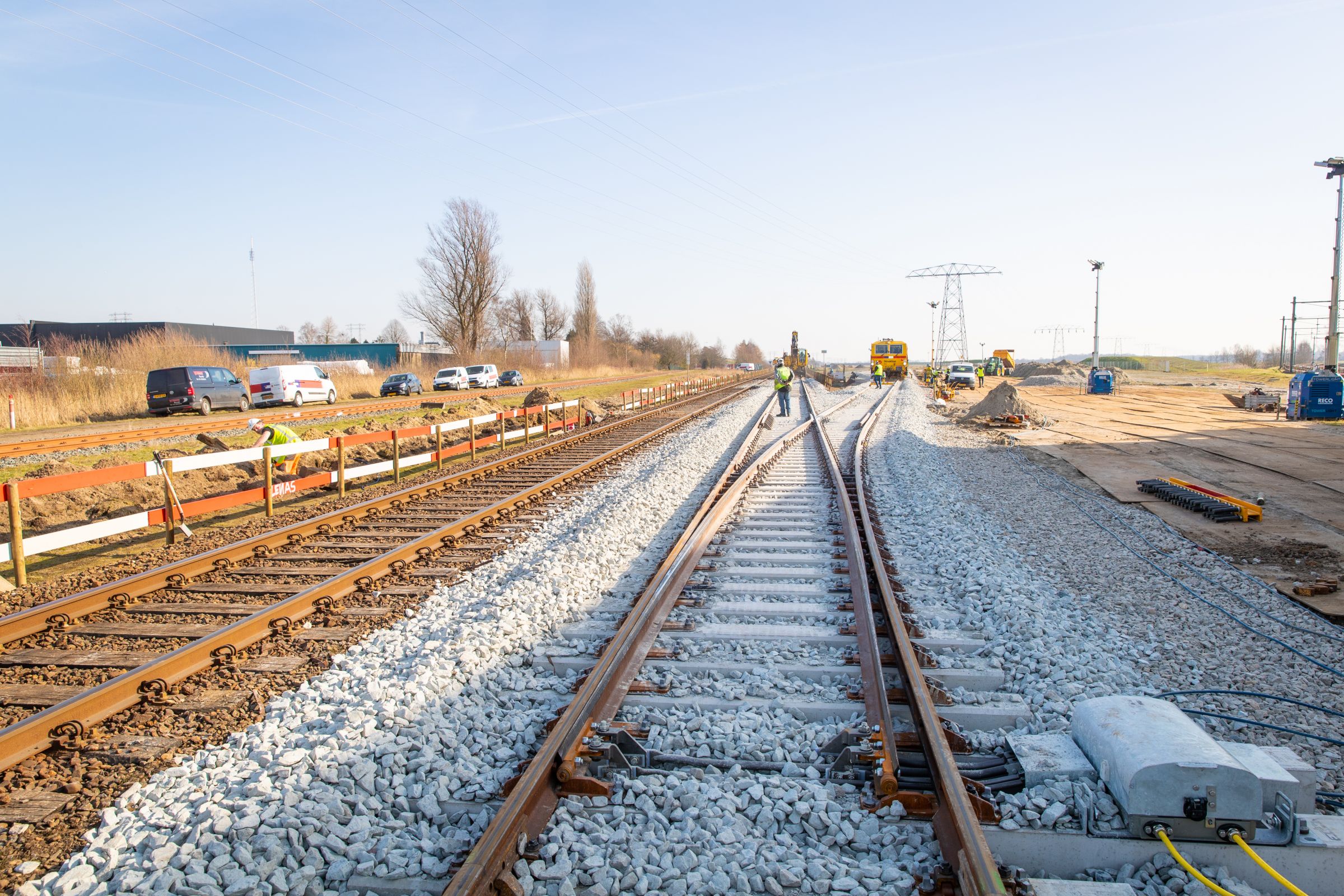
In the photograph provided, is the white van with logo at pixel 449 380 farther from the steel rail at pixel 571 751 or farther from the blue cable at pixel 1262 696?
the blue cable at pixel 1262 696

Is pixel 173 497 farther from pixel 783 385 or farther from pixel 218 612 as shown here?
pixel 783 385

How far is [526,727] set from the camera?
4.34 metres

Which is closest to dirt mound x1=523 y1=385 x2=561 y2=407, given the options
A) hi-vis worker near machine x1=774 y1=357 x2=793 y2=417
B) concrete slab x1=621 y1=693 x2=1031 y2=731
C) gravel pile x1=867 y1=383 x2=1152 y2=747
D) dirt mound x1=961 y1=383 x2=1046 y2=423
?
hi-vis worker near machine x1=774 y1=357 x2=793 y2=417

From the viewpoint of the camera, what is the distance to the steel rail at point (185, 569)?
5.98 metres

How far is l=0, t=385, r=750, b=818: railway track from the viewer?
470 centimetres

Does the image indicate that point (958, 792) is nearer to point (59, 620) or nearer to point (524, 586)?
point (524, 586)

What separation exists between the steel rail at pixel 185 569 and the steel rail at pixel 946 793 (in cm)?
611

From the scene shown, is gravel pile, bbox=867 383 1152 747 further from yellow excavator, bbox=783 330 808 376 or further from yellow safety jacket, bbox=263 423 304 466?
yellow excavator, bbox=783 330 808 376

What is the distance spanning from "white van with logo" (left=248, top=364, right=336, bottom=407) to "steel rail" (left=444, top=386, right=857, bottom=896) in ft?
94.5

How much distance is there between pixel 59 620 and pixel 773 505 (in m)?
7.56

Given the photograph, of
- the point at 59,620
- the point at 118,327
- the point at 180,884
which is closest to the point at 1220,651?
the point at 180,884

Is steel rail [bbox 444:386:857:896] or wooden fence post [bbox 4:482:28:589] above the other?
wooden fence post [bbox 4:482:28:589]

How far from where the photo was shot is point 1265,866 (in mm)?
2961

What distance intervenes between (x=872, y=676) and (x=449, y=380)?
4396 cm
